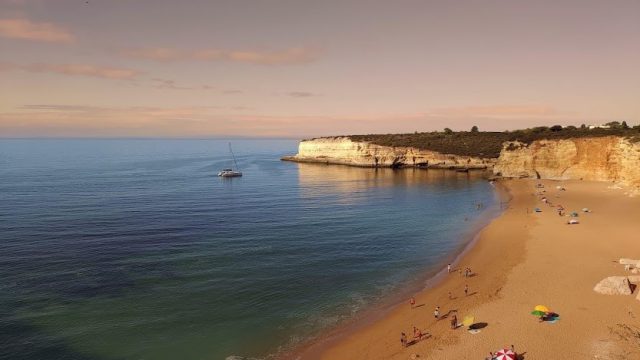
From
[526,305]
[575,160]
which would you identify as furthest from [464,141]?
[526,305]

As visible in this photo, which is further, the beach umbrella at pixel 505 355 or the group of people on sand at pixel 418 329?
the group of people on sand at pixel 418 329

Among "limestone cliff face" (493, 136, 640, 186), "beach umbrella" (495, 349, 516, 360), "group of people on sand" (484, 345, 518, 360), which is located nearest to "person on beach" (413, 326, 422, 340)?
"group of people on sand" (484, 345, 518, 360)

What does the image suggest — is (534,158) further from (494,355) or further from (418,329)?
(494,355)

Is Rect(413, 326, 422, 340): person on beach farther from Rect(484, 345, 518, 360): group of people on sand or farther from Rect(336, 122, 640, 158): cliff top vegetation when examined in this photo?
Rect(336, 122, 640, 158): cliff top vegetation

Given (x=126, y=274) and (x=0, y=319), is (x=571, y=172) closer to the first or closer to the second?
(x=126, y=274)

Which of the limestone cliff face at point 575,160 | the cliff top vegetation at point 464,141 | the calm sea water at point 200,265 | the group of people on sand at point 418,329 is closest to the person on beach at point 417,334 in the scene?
the group of people on sand at point 418,329

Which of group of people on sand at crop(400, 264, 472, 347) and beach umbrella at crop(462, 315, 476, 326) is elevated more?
beach umbrella at crop(462, 315, 476, 326)

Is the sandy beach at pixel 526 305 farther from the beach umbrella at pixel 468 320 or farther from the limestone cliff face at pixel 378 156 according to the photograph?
the limestone cliff face at pixel 378 156
